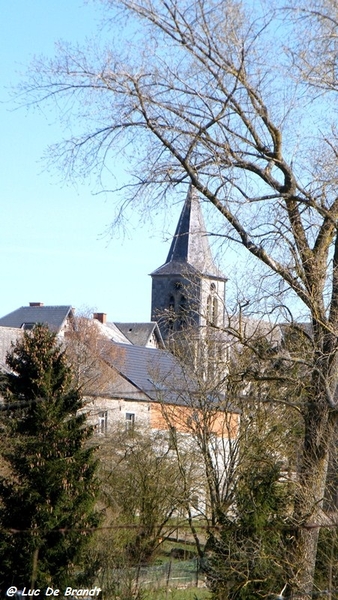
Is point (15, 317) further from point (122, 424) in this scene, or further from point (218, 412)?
point (218, 412)

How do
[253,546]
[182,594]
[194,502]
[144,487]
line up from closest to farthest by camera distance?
[253,546]
[182,594]
[194,502]
[144,487]

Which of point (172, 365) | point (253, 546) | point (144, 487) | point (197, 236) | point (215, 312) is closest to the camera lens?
point (197, 236)

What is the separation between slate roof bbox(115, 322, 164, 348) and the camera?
6269 cm

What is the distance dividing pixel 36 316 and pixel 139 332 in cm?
988

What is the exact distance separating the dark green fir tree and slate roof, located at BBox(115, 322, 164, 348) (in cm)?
4691

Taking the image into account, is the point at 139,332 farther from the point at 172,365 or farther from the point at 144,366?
the point at 172,365

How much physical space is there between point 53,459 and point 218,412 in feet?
16.2

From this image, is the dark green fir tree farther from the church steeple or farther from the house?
the church steeple

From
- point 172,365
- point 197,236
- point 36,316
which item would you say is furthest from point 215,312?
point 36,316

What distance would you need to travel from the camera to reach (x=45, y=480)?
13.5 meters

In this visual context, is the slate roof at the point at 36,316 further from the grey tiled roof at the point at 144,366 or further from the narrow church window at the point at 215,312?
the narrow church window at the point at 215,312

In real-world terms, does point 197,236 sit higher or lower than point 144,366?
lower

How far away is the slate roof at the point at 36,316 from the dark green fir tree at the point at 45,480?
3537cm

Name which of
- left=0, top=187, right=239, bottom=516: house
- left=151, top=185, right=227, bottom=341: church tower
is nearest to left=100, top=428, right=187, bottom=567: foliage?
left=0, top=187, right=239, bottom=516: house
